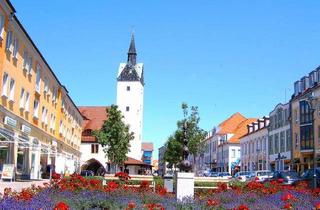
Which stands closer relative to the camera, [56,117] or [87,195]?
[87,195]

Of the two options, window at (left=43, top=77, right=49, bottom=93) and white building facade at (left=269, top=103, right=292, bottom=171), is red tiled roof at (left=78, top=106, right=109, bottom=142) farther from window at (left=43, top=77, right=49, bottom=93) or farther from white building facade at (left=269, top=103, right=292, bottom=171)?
window at (left=43, top=77, right=49, bottom=93)

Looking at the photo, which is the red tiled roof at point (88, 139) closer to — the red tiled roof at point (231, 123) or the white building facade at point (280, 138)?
the red tiled roof at point (231, 123)

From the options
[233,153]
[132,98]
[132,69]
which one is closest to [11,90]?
[132,98]

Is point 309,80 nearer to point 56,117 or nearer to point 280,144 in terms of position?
point 280,144

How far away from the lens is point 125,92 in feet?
304

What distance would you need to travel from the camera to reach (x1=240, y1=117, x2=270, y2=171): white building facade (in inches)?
2832

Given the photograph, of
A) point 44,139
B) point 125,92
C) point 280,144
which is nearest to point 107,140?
point 44,139

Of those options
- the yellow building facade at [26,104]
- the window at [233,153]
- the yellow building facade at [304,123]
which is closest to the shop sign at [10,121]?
the yellow building facade at [26,104]

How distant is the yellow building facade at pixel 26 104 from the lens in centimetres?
2797

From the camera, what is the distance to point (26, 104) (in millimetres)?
34781

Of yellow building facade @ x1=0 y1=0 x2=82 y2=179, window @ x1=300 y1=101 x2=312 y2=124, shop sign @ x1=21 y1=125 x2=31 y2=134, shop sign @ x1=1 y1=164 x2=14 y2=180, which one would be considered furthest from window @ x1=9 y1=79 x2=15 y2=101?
window @ x1=300 y1=101 x2=312 y2=124

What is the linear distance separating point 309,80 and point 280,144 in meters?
11.7

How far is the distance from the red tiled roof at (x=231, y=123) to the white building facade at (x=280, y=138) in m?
33.3

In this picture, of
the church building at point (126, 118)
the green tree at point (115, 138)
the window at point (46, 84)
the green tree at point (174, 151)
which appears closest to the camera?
the window at point (46, 84)
